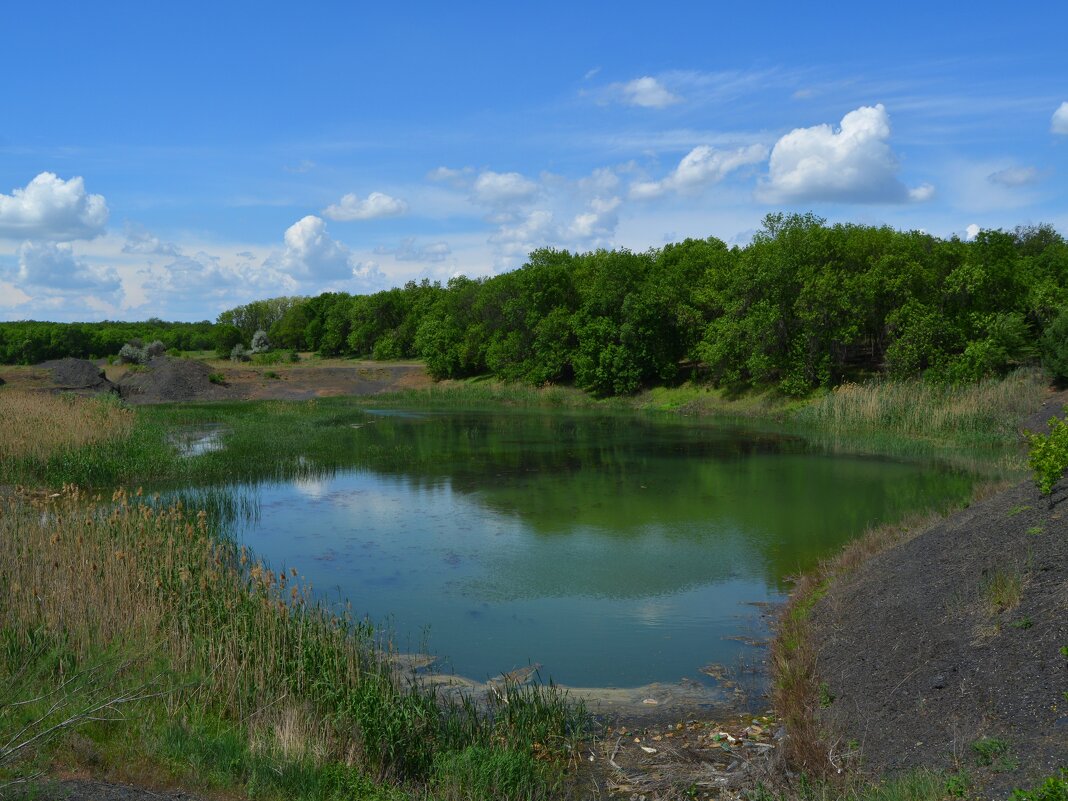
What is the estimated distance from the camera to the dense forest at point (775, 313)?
3644cm

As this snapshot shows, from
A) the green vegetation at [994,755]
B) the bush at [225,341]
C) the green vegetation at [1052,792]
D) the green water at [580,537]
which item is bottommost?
the green water at [580,537]

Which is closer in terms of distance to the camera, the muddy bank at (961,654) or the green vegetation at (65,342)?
the muddy bank at (961,654)

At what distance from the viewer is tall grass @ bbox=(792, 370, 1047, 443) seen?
28094 millimetres

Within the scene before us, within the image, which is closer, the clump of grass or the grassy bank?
the grassy bank

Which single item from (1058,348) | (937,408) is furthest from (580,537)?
(1058,348)

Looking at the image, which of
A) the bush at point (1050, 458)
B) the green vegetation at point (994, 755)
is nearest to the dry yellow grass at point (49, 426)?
the bush at point (1050, 458)

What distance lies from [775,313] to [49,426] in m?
29.4

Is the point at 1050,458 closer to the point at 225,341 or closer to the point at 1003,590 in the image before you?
the point at 1003,590

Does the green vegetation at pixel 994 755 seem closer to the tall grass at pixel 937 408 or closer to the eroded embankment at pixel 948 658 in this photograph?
the eroded embankment at pixel 948 658

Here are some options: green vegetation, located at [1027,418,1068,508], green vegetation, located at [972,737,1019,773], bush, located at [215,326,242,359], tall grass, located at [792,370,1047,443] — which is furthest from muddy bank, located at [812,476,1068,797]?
bush, located at [215,326,242,359]

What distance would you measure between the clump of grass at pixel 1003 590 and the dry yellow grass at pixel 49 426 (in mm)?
19325

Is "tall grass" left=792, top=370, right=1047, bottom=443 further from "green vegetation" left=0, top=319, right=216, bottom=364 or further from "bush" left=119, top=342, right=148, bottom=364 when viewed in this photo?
"green vegetation" left=0, top=319, right=216, bottom=364

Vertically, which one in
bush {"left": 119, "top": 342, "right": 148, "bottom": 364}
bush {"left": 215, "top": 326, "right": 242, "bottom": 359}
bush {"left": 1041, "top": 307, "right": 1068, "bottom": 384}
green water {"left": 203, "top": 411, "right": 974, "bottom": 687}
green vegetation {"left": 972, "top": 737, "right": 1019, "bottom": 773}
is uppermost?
bush {"left": 215, "top": 326, "right": 242, "bottom": 359}

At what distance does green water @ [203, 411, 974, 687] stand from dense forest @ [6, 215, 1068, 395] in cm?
983
